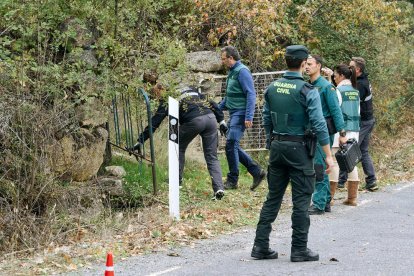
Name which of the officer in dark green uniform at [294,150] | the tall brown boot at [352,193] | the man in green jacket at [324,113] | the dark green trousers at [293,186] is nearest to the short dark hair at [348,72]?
the man in green jacket at [324,113]

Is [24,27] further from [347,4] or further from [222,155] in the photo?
[347,4]

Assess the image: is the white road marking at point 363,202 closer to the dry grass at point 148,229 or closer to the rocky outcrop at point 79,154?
the dry grass at point 148,229

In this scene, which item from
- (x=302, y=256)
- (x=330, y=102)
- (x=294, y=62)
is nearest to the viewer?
(x=302, y=256)

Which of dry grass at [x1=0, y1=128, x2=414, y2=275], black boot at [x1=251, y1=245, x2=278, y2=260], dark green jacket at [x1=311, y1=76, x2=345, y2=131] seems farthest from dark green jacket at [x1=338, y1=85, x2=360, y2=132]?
black boot at [x1=251, y1=245, x2=278, y2=260]

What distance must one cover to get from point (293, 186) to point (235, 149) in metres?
4.37

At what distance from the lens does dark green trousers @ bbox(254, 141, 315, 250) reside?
827cm

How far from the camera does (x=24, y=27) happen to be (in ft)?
35.7

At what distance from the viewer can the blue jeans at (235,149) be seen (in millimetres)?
12555

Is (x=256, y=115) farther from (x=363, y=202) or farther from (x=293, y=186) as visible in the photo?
(x=293, y=186)

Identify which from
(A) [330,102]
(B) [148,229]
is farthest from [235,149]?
(B) [148,229]

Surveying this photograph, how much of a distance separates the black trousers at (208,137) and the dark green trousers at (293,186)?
368 cm

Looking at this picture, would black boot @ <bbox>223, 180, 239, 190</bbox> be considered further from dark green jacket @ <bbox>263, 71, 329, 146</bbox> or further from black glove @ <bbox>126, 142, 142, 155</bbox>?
dark green jacket @ <bbox>263, 71, 329, 146</bbox>

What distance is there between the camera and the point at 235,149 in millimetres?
12719

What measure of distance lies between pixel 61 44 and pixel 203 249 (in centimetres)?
375
